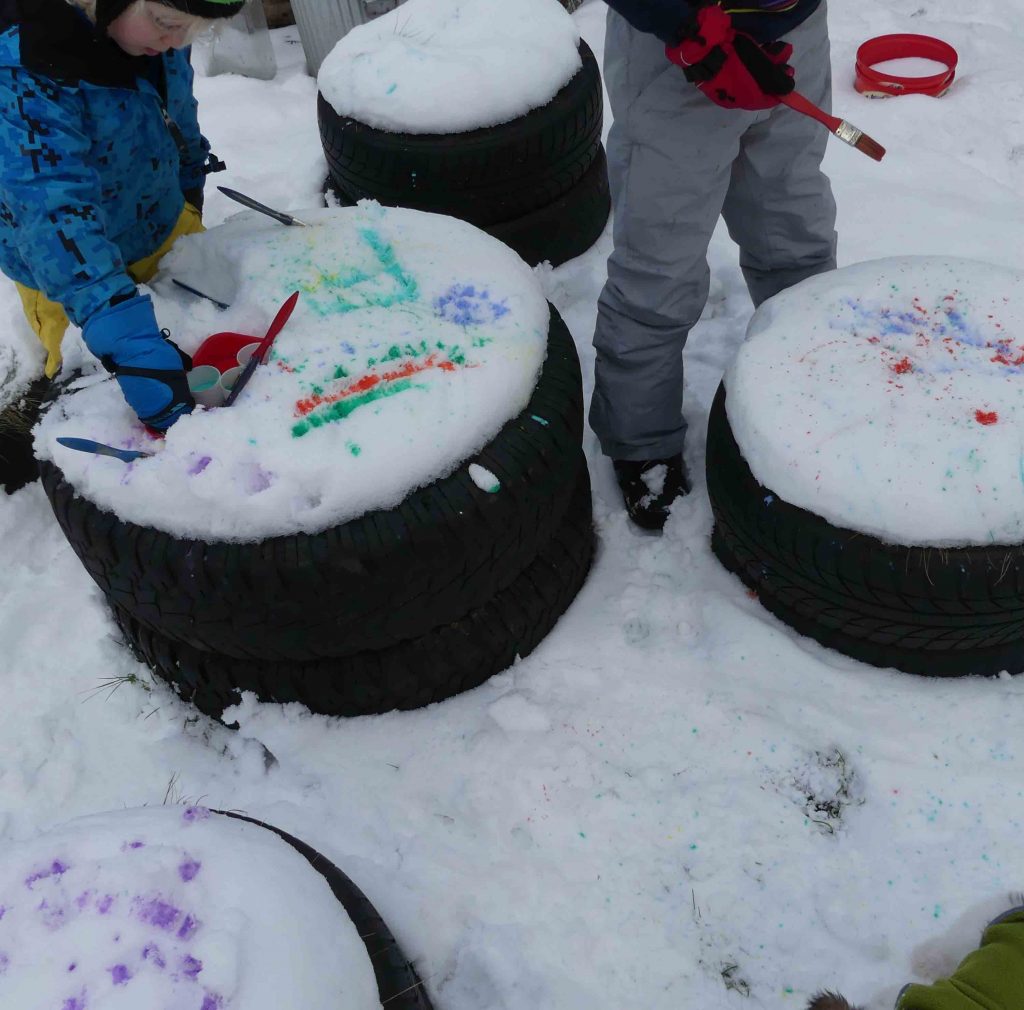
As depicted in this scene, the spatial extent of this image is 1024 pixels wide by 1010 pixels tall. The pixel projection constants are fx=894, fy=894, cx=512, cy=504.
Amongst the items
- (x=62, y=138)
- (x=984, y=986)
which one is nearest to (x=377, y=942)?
(x=984, y=986)

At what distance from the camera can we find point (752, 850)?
1.59m

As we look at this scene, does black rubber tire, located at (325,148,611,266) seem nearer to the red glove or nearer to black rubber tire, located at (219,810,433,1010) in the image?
the red glove

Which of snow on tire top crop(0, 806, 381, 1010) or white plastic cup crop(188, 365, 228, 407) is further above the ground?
white plastic cup crop(188, 365, 228, 407)

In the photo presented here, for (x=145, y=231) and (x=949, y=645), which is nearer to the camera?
(x=949, y=645)

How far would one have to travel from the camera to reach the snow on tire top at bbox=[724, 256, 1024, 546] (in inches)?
59.6

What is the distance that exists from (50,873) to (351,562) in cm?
59

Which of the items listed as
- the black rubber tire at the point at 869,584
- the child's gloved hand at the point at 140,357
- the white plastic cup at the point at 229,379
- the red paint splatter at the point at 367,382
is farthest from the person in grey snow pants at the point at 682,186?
the child's gloved hand at the point at 140,357

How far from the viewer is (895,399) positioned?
163 cm

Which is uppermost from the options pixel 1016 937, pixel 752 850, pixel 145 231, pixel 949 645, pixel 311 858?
pixel 145 231

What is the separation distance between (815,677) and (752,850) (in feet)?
1.24

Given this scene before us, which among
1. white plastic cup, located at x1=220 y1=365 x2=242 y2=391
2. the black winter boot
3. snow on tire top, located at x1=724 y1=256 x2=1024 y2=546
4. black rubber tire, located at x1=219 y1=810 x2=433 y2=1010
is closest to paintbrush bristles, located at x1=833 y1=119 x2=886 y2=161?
snow on tire top, located at x1=724 y1=256 x2=1024 y2=546

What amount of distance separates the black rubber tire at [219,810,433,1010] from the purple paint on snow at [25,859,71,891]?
25cm

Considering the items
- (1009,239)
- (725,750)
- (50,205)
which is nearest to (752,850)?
(725,750)

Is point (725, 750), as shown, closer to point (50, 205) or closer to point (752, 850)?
point (752, 850)
